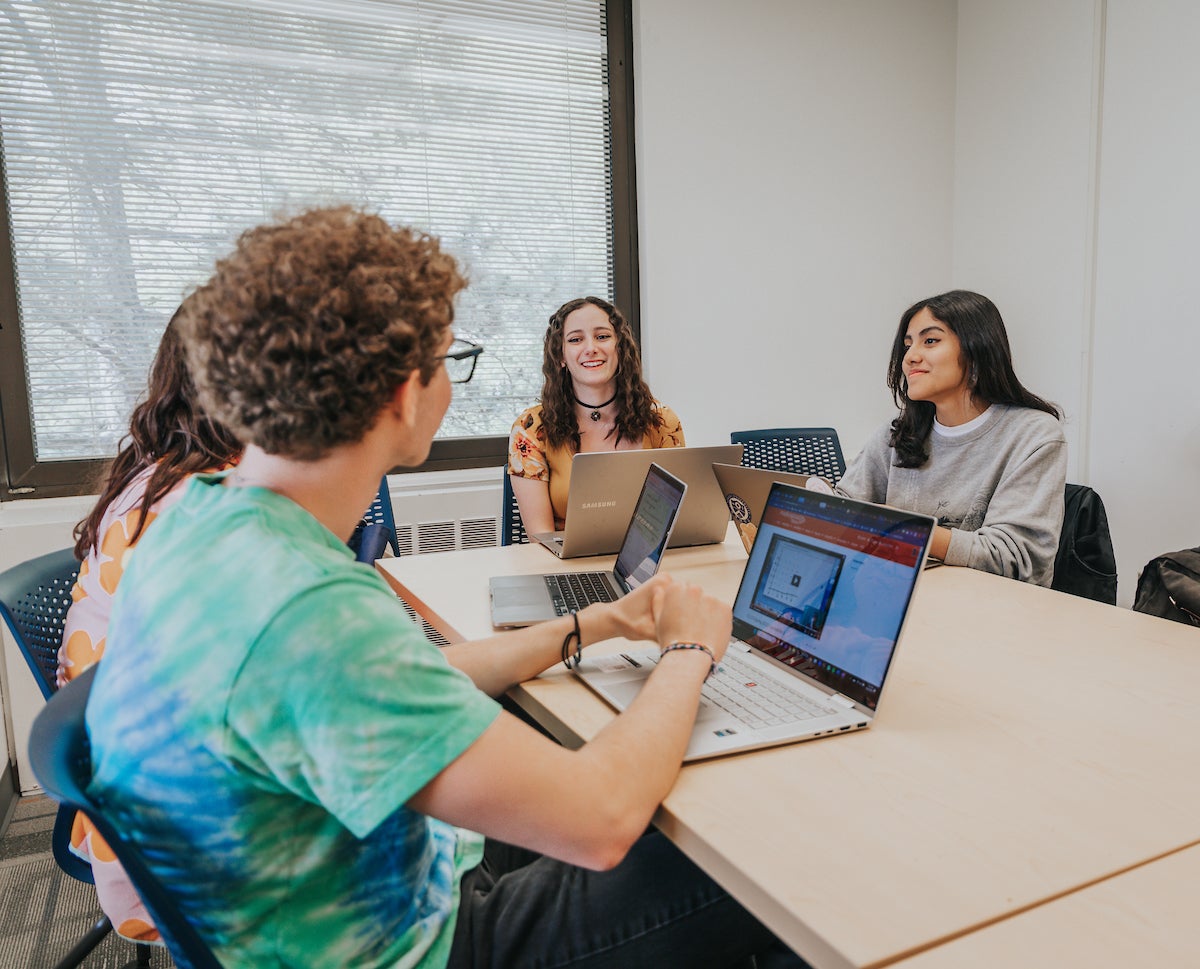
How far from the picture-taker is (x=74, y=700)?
2.54 ft

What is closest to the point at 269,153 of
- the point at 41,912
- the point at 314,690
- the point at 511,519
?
the point at 511,519

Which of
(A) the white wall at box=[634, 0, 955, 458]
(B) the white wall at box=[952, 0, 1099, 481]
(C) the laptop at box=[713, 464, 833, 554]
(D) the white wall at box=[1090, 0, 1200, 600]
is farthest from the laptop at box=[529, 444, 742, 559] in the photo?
(B) the white wall at box=[952, 0, 1099, 481]

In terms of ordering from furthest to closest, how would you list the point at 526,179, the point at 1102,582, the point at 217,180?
the point at 526,179 → the point at 217,180 → the point at 1102,582

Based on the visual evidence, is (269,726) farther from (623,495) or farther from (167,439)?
(623,495)

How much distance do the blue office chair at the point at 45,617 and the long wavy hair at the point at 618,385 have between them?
1.47 metres

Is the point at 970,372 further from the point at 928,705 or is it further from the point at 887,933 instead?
the point at 887,933

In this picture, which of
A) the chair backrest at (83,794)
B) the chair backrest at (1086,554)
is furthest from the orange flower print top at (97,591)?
the chair backrest at (1086,554)

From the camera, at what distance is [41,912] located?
6.35ft

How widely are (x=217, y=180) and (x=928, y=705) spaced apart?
8.94 ft

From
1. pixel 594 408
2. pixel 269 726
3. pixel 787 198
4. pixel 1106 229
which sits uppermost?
pixel 787 198

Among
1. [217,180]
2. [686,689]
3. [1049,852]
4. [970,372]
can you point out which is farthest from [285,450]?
[217,180]

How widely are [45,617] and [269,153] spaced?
1.99m

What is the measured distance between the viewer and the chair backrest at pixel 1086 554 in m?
2.05

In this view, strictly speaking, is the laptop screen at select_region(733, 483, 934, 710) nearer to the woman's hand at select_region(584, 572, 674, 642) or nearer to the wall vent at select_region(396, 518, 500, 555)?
the woman's hand at select_region(584, 572, 674, 642)
